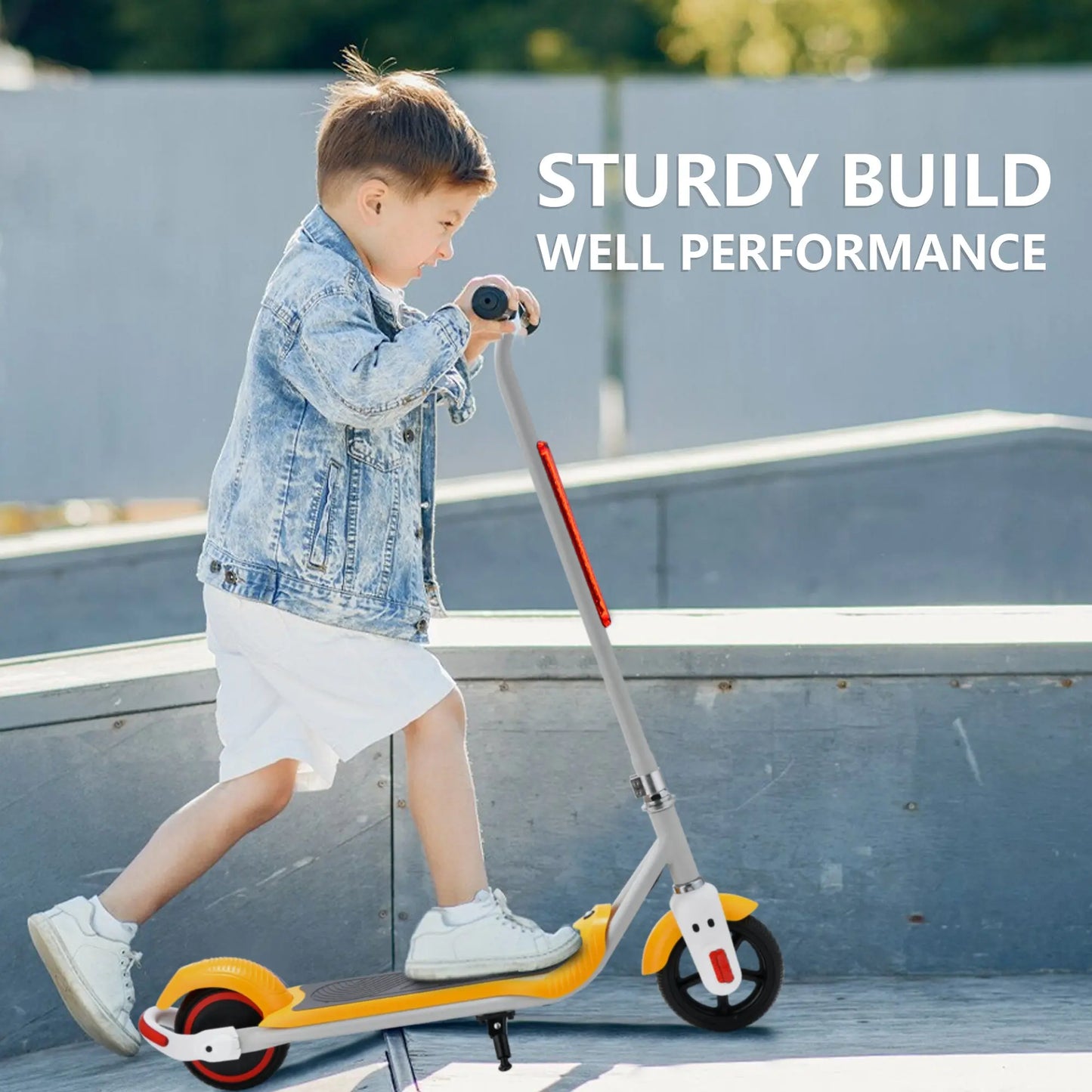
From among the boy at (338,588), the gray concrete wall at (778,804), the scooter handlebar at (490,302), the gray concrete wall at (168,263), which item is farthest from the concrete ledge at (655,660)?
the gray concrete wall at (168,263)

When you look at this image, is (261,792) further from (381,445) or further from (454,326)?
(454,326)

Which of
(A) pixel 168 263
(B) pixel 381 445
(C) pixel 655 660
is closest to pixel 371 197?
(B) pixel 381 445

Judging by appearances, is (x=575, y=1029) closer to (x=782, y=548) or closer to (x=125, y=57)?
(x=782, y=548)

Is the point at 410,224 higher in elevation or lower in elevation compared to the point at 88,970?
higher

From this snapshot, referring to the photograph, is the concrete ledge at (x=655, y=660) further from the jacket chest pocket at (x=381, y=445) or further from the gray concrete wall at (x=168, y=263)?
the gray concrete wall at (x=168, y=263)

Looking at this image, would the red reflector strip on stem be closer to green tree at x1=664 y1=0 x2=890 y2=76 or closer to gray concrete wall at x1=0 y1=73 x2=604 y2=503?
gray concrete wall at x1=0 y1=73 x2=604 y2=503

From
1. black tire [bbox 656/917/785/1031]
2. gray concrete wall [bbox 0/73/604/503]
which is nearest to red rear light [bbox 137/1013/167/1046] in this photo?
black tire [bbox 656/917/785/1031]

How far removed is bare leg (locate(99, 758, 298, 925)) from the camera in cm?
323

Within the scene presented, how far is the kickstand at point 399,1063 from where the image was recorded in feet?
10.5

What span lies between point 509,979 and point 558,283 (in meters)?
7.71

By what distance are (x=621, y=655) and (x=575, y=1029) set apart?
0.77 metres

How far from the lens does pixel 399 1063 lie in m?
3.29

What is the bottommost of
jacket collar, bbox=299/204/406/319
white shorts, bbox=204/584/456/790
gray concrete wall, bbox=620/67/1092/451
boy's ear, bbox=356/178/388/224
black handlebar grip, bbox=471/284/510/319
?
white shorts, bbox=204/584/456/790

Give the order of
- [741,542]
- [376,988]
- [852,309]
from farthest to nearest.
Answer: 1. [852,309]
2. [741,542]
3. [376,988]
